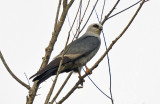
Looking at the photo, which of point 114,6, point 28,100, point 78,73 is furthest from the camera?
point 78,73

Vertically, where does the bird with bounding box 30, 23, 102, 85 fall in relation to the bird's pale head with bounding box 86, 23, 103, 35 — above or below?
below

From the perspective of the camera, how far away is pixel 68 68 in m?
5.83

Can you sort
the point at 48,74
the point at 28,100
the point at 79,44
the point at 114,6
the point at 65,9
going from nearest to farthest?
the point at 28,100 → the point at 65,9 → the point at 114,6 → the point at 48,74 → the point at 79,44

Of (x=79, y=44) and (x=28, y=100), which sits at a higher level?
(x=79, y=44)

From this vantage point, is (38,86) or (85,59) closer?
(38,86)

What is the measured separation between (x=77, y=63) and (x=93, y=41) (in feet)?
3.52

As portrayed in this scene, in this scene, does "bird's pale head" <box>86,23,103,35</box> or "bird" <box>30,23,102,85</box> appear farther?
"bird's pale head" <box>86,23,103,35</box>

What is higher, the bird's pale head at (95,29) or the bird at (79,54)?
the bird's pale head at (95,29)

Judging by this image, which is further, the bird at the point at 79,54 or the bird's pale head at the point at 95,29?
the bird's pale head at the point at 95,29

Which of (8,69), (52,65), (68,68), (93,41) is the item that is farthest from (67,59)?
(8,69)

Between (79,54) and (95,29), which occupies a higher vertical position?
(95,29)

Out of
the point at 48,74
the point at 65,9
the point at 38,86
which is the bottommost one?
the point at 38,86

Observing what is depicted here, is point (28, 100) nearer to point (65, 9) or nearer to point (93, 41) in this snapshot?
point (65, 9)

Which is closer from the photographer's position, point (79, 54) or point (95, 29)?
point (79, 54)
